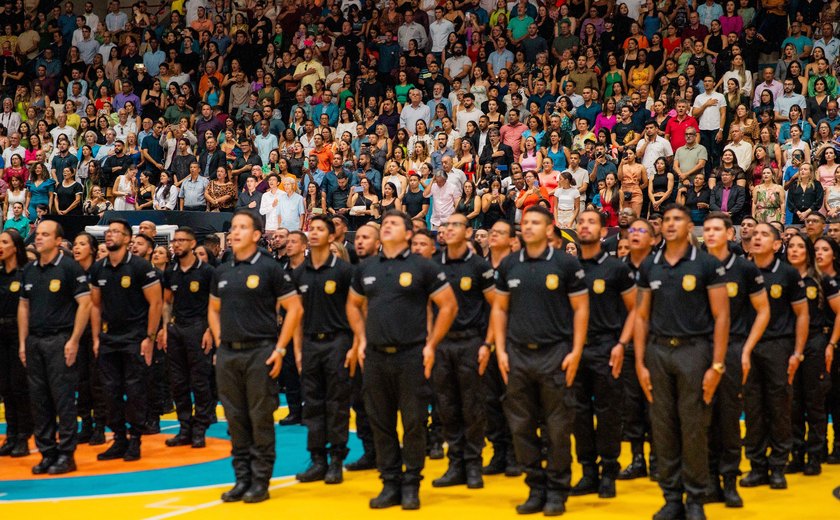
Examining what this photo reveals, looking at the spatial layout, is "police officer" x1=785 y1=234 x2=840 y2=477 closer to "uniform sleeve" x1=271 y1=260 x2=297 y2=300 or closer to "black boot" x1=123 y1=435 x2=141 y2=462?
"uniform sleeve" x1=271 y1=260 x2=297 y2=300

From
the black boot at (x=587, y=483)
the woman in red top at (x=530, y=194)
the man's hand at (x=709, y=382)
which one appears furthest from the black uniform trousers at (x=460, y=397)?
the woman in red top at (x=530, y=194)

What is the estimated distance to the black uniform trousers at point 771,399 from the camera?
850 cm

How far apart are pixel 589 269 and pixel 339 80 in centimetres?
1488

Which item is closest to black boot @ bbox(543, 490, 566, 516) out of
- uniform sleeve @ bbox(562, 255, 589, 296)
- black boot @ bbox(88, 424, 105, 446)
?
uniform sleeve @ bbox(562, 255, 589, 296)

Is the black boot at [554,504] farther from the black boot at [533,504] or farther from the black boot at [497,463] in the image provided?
the black boot at [497,463]

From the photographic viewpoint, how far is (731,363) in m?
7.90

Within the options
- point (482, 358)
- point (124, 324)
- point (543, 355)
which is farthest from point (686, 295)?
point (124, 324)

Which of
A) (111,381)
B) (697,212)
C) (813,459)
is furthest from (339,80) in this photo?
(813,459)

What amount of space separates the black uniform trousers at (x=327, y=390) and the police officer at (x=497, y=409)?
1.16 meters

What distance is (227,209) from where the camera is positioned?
20094 mm

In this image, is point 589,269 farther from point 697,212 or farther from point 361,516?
point 697,212

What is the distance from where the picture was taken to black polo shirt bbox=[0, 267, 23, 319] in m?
10.1

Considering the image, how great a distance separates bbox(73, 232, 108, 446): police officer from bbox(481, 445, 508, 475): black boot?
370 centimetres

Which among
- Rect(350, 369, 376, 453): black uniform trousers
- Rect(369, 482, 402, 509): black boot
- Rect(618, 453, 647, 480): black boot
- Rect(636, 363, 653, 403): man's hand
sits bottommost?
Rect(618, 453, 647, 480): black boot
